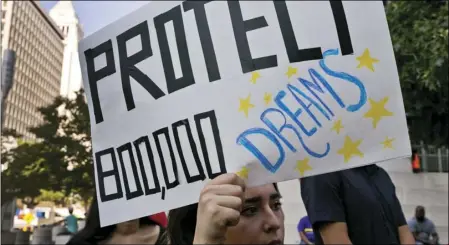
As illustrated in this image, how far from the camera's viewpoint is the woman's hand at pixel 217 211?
123 centimetres

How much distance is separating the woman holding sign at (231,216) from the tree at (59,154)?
59.9 feet

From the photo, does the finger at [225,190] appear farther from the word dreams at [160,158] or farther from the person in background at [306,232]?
the person in background at [306,232]

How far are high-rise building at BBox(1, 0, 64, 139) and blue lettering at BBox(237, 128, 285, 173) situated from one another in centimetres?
6899

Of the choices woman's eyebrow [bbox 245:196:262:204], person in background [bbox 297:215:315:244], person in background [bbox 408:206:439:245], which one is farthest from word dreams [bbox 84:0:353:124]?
person in background [bbox 408:206:439:245]

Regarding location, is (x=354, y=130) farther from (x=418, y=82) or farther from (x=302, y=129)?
(x=418, y=82)

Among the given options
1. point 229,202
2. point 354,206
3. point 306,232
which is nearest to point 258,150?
point 229,202

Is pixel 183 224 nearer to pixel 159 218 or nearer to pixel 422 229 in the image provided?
pixel 159 218

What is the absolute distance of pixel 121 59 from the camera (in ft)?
5.57

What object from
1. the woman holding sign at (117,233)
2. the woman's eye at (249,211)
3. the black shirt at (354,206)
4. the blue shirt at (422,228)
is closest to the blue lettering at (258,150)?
the woman's eye at (249,211)

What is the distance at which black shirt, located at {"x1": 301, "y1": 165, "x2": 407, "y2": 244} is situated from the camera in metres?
1.99

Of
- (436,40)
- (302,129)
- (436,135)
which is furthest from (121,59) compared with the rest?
(436,135)

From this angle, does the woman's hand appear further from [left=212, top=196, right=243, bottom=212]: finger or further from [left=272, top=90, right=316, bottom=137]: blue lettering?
[left=272, top=90, right=316, bottom=137]: blue lettering

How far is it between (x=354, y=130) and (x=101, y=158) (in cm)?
82

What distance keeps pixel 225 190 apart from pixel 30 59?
80.4 metres
